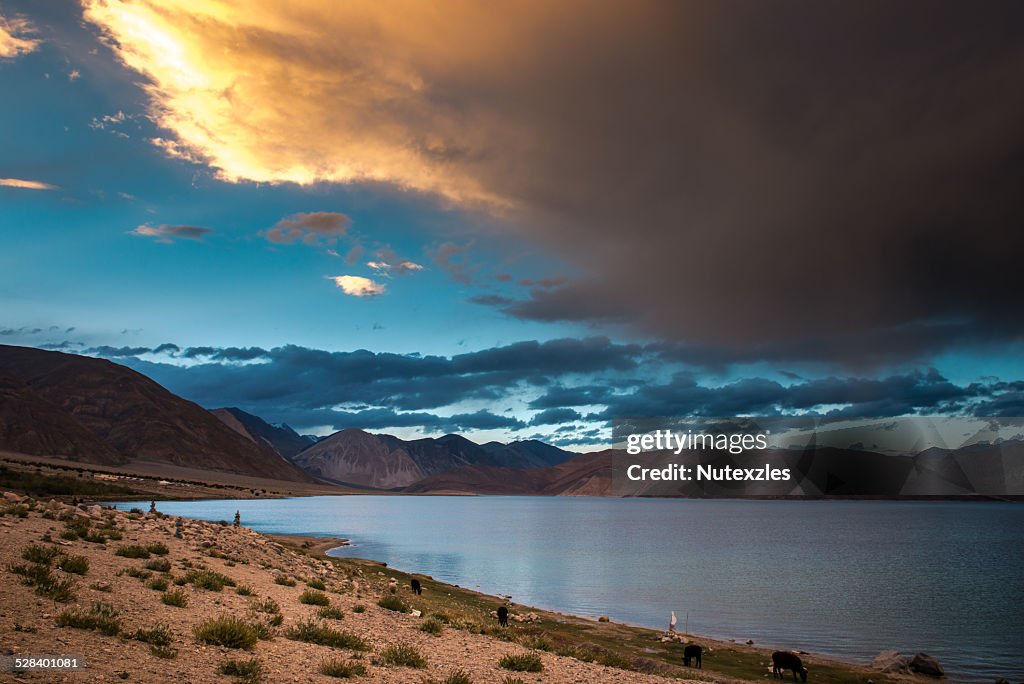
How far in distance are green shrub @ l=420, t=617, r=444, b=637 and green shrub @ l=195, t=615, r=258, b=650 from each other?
275 inches

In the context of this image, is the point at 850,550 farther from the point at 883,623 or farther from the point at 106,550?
the point at 106,550

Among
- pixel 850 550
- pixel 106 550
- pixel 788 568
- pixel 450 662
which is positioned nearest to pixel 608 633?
pixel 450 662

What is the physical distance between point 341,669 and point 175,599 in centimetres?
673

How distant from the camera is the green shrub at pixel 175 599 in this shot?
1727 centimetres

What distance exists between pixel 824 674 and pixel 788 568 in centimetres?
5004

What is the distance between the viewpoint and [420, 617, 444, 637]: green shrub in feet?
66.7

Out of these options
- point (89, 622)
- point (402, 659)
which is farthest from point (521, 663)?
point (89, 622)

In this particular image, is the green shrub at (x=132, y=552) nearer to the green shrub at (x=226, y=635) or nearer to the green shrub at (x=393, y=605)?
the green shrub at (x=393, y=605)

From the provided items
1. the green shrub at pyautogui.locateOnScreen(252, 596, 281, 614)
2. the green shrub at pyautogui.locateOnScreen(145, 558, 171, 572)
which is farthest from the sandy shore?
the green shrub at pyautogui.locateOnScreen(252, 596, 281, 614)

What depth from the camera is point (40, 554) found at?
61.0ft

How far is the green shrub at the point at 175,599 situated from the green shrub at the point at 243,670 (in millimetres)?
5680

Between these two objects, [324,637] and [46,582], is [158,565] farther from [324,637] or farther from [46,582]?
[324,637]

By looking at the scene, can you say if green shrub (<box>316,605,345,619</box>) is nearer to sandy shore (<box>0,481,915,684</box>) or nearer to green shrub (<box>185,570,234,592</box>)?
sandy shore (<box>0,481,915,684</box>)

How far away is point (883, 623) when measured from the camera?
1735 inches
